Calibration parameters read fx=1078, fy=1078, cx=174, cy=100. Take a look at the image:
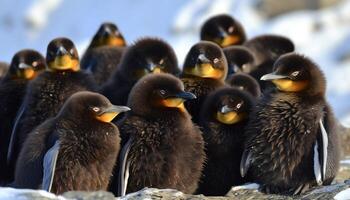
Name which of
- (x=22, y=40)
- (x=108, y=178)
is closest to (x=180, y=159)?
(x=108, y=178)

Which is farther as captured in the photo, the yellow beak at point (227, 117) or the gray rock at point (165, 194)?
the yellow beak at point (227, 117)

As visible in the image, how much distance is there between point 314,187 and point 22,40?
69.3 ft

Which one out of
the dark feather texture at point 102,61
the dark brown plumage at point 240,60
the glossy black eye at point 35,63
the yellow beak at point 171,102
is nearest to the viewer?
the yellow beak at point 171,102

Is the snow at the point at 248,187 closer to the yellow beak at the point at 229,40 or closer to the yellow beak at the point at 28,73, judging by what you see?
the yellow beak at the point at 28,73

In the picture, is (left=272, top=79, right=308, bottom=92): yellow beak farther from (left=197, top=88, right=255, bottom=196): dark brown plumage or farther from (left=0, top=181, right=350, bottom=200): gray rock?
(left=0, top=181, right=350, bottom=200): gray rock

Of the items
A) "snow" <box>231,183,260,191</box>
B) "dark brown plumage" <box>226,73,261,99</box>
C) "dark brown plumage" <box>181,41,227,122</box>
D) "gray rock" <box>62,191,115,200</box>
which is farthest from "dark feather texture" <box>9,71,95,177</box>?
"gray rock" <box>62,191,115,200</box>

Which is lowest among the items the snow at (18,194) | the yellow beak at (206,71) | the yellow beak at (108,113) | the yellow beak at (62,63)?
the snow at (18,194)

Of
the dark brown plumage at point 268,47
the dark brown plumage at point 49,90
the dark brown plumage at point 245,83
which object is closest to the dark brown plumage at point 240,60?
the dark brown plumage at point 268,47

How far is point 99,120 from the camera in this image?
8.35 metres

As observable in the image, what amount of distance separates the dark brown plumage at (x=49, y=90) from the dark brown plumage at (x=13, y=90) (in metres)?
0.29

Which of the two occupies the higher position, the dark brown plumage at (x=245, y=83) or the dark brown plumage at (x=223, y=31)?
the dark brown plumage at (x=223, y=31)

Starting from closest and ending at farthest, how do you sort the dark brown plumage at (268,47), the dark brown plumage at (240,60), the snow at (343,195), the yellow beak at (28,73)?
the snow at (343,195)
the yellow beak at (28,73)
the dark brown plumage at (240,60)
the dark brown plumage at (268,47)

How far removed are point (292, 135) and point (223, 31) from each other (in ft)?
14.1

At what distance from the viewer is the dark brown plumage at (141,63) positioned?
9898 mm
